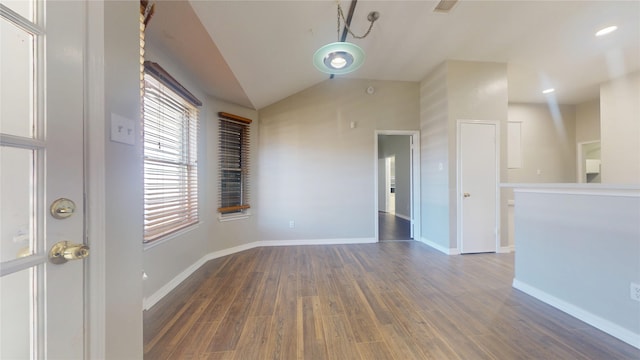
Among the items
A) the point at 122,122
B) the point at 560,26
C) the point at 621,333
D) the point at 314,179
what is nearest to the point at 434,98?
the point at 560,26

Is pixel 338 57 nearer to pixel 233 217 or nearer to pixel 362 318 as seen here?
pixel 362 318

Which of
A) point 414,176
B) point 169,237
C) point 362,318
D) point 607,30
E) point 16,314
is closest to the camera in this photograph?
point 16,314

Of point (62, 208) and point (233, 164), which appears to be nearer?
point (62, 208)

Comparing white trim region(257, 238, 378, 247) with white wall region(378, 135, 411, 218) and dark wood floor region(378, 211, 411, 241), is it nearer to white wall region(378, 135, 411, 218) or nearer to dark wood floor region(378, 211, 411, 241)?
dark wood floor region(378, 211, 411, 241)

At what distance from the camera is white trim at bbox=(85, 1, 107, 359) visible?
78 centimetres

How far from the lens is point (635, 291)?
Result: 59.7 inches

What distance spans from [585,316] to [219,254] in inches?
151

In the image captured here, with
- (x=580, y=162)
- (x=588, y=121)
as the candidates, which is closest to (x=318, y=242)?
(x=580, y=162)

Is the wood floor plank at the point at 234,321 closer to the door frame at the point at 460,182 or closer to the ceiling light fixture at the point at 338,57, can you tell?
the ceiling light fixture at the point at 338,57

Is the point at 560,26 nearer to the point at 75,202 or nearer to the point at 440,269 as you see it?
the point at 440,269

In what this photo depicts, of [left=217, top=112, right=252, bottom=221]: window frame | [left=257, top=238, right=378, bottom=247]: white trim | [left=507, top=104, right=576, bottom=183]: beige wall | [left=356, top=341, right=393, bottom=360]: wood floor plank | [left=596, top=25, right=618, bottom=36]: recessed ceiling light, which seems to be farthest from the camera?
[left=507, top=104, right=576, bottom=183]: beige wall

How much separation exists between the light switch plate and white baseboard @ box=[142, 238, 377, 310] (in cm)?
136

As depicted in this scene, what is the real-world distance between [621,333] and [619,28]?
11.0ft

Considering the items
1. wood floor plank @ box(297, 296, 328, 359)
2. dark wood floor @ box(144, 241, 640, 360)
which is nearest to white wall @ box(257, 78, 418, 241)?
dark wood floor @ box(144, 241, 640, 360)
